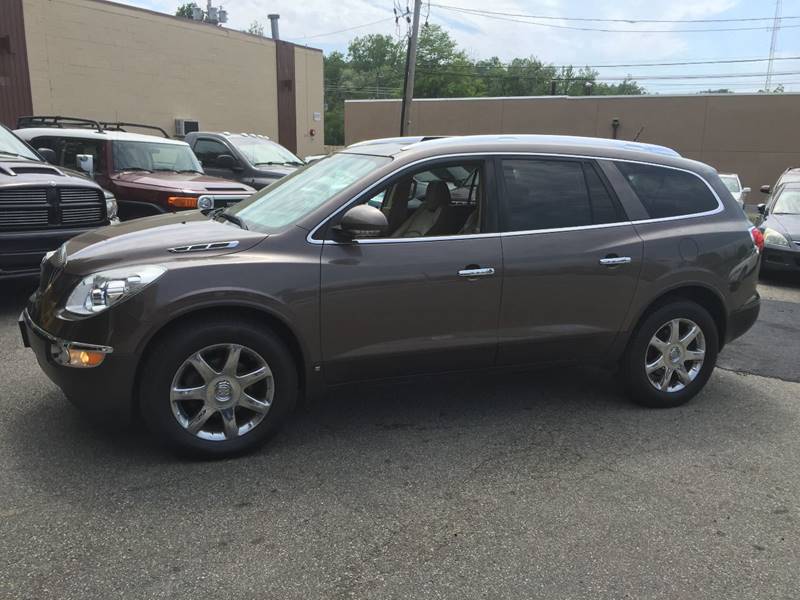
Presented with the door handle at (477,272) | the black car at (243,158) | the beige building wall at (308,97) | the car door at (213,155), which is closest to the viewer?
the door handle at (477,272)

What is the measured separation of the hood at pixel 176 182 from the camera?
331 inches

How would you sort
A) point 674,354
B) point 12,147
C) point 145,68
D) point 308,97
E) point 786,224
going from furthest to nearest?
point 308,97 → point 145,68 → point 786,224 → point 12,147 → point 674,354

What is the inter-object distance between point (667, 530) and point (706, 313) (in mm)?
1973

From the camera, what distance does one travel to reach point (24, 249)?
19.8ft

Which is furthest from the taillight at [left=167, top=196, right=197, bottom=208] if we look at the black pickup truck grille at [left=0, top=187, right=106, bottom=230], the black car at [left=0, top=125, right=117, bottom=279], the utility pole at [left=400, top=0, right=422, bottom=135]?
the utility pole at [left=400, top=0, right=422, bottom=135]

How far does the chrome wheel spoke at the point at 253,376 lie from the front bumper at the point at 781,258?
847cm

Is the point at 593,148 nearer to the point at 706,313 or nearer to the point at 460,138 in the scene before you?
the point at 460,138

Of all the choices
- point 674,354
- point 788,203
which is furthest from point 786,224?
point 674,354

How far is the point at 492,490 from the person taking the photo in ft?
11.2

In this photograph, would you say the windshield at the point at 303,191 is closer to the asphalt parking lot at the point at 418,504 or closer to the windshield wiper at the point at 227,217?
the windshield wiper at the point at 227,217

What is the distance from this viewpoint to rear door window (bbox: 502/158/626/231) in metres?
4.09

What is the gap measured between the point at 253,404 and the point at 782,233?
8.88m

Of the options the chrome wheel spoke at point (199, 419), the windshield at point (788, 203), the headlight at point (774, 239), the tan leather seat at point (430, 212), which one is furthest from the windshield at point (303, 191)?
the windshield at point (788, 203)

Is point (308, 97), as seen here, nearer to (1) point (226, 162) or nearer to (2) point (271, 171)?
(1) point (226, 162)
